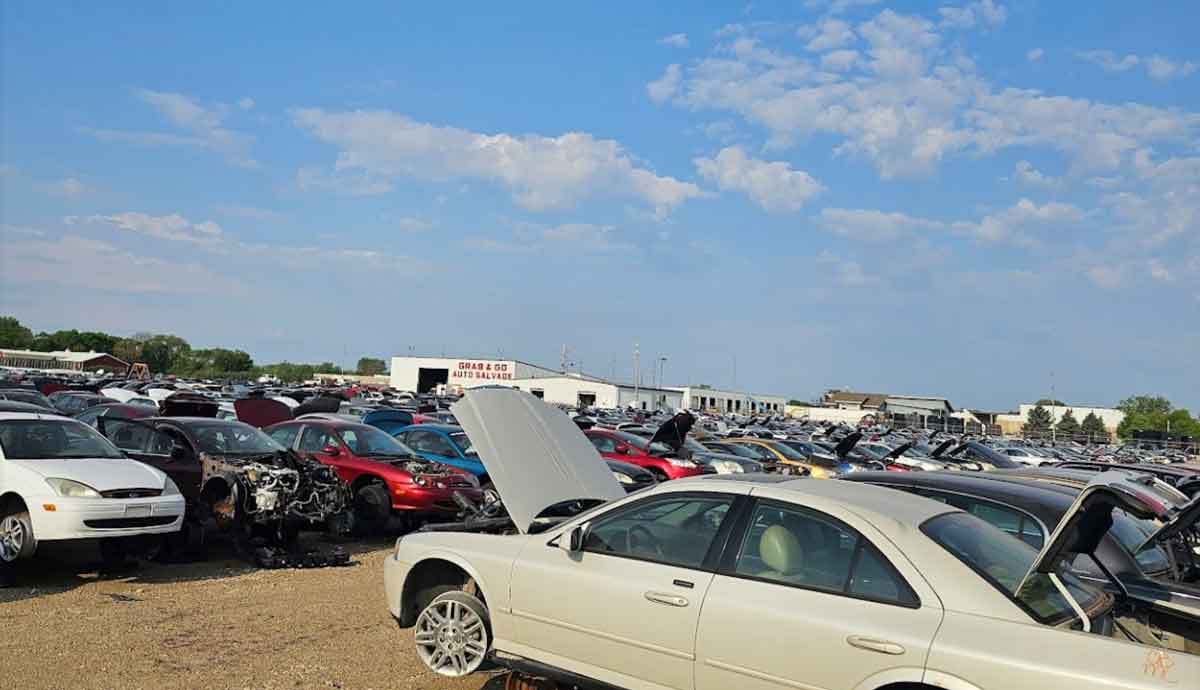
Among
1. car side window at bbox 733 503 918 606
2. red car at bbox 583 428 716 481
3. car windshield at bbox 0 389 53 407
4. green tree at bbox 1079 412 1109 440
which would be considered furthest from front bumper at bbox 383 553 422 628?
green tree at bbox 1079 412 1109 440

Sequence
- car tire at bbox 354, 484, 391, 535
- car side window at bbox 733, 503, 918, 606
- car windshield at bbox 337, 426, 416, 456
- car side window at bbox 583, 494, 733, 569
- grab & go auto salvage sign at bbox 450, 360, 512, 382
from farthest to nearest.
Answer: grab & go auto salvage sign at bbox 450, 360, 512, 382 → car windshield at bbox 337, 426, 416, 456 → car tire at bbox 354, 484, 391, 535 → car side window at bbox 583, 494, 733, 569 → car side window at bbox 733, 503, 918, 606

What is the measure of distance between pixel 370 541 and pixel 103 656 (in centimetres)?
578

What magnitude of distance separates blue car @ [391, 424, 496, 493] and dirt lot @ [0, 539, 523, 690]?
15.6 feet

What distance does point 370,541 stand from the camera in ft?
39.8

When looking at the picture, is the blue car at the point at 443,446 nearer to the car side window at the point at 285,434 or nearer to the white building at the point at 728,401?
the car side window at the point at 285,434

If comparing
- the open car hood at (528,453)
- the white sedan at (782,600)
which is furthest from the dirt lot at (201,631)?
the open car hood at (528,453)

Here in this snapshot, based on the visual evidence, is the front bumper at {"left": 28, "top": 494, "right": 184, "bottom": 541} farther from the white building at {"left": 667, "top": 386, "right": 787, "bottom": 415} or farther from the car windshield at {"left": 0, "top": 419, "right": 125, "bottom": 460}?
the white building at {"left": 667, "top": 386, "right": 787, "bottom": 415}

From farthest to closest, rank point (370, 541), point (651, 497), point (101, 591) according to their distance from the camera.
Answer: point (370, 541) < point (101, 591) < point (651, 497)

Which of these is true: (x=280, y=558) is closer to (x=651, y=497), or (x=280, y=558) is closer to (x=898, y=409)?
(x=651, y=497)

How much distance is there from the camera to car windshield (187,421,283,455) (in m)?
11.0

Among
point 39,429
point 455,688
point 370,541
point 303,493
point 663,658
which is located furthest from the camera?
point 370,541

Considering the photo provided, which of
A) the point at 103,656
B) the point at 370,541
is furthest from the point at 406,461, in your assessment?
the point at 103,656

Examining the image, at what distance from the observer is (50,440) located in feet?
31.1

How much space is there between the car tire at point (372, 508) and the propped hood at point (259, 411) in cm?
563
